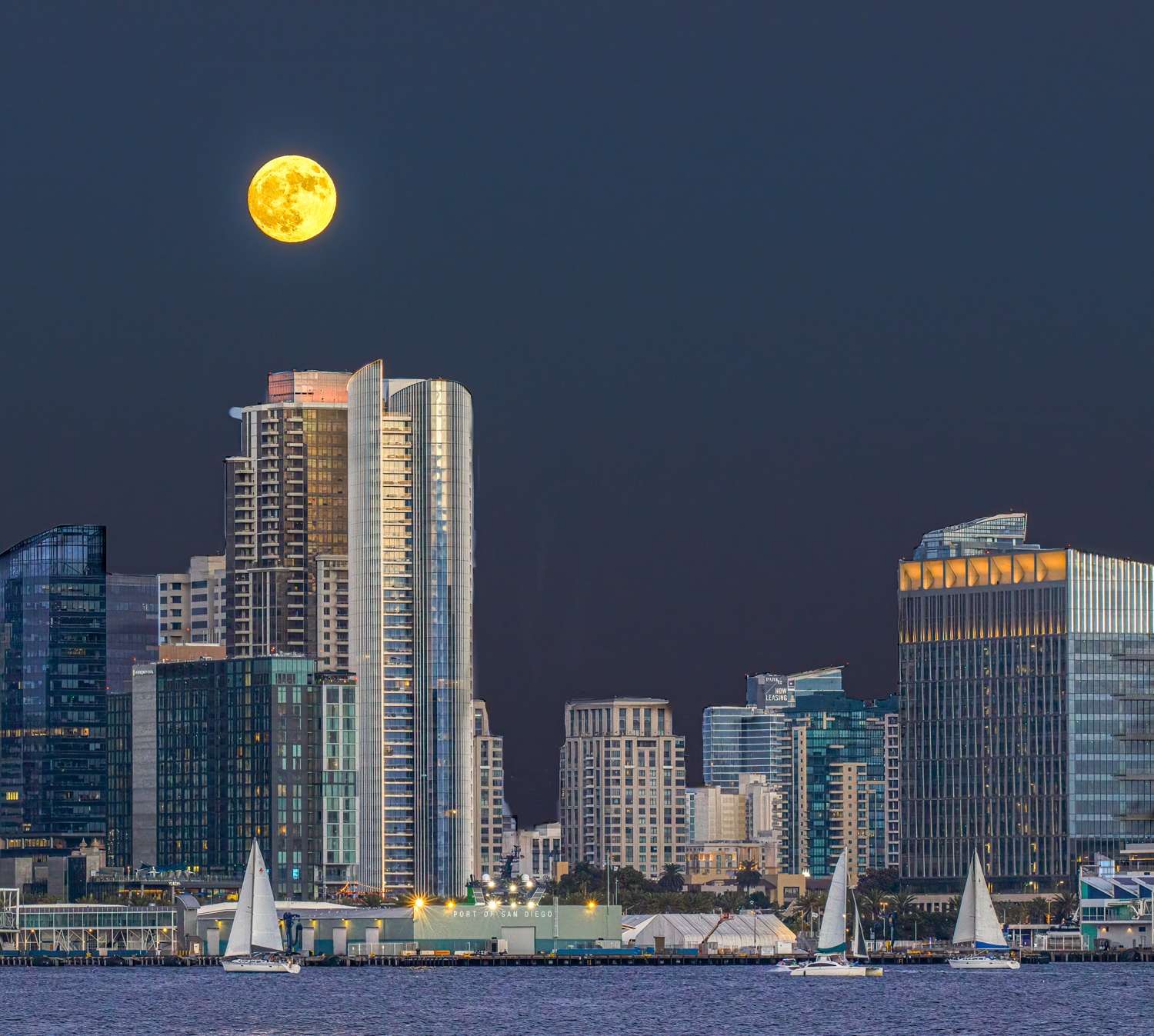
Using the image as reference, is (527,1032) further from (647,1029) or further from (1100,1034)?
(1100,1034)

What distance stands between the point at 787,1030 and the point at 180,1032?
141ft

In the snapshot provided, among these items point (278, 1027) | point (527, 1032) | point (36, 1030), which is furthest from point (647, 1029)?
point (36, 1030)

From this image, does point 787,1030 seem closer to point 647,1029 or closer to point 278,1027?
point 647,1029

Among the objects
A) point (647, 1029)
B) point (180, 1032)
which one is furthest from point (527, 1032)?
point (180, 1032)

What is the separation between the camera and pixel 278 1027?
19712cm

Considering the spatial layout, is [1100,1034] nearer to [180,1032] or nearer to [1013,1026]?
[1013,1026]

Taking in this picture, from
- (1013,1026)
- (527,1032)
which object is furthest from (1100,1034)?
(527,1032)

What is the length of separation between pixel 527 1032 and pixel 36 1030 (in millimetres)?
35857

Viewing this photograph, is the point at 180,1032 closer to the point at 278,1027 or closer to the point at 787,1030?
the point at 278,1027

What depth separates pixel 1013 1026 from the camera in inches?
7800

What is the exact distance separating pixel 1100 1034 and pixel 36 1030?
75.5 meters

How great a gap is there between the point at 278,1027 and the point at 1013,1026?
173 feet

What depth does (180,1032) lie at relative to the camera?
195250 mm

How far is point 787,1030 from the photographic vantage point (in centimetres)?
19512
